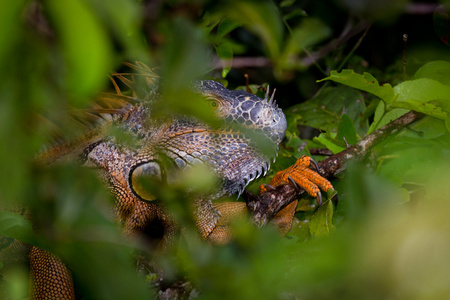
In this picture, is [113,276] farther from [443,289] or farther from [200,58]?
[443,289]

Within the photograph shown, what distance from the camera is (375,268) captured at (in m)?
0.51

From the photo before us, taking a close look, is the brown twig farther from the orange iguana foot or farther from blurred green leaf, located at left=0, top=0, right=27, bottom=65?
blurred green leaf, located at left=0, top=0, right=27, bottom=65

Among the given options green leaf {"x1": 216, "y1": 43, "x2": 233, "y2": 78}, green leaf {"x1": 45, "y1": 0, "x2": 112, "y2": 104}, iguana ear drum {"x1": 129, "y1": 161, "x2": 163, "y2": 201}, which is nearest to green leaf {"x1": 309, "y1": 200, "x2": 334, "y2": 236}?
iguana ear drum {"x1": 129, "y1": 161, "x2": 163, "y2": 201}

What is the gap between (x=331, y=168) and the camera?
5.45 ft

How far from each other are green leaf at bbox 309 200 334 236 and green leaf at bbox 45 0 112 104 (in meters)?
1.18

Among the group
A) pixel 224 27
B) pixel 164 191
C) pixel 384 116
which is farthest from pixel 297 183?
pixel 164 191

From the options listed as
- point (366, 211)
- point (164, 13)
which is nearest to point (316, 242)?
point (366, 211)

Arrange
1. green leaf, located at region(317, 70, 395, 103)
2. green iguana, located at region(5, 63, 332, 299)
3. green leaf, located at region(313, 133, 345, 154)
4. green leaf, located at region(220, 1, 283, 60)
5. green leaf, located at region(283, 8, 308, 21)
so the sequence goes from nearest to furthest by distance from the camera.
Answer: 1. green leaf, located at region(220, 1, 283, 60)
2. green leaf, located at region(317, 70, 395, 103)
3. green iguana, located at region(5, 63, 332, 299)
4. green leaf, located at region(313, 133, 345, 154)
5. green leaf, located at region(283, 8, 308, 21)

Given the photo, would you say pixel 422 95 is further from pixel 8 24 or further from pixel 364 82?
pixel 8 24

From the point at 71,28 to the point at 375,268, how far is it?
0.41 meters

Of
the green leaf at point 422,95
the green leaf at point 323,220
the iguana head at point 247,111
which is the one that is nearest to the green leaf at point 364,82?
the green leaf at point 422,95

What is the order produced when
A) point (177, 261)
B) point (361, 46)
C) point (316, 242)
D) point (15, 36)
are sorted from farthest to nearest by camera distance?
point (361, 46)
point (177, 261)
point (316, 242)
point (15, 36)

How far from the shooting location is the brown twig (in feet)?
5.13

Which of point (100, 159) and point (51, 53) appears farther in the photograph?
point (100, 159)
